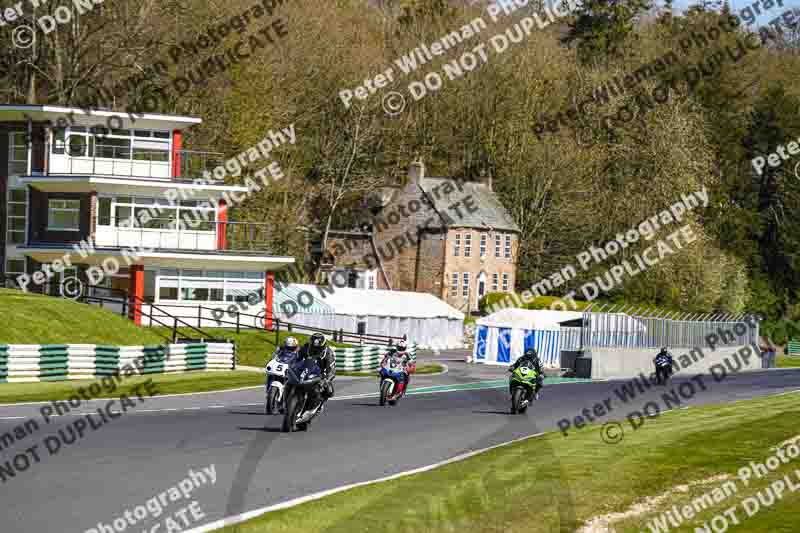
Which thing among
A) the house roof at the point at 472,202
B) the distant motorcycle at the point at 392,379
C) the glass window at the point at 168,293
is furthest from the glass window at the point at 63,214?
the house roof at the point at 472,202

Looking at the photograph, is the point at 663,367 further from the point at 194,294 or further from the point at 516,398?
the point at 194,294

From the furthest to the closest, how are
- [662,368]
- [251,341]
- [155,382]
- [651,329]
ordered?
[651,329], [251,341], [662,368], [155,382]

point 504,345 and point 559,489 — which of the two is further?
point 504,345

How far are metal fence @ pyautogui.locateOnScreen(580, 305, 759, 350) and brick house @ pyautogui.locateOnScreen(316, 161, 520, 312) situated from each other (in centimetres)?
2293

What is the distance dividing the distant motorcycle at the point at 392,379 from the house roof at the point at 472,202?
180ft

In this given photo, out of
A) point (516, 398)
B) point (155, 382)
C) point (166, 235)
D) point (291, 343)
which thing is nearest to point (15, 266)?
point (166, 235)

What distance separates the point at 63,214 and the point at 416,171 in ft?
115

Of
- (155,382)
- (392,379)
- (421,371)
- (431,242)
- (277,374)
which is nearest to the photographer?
(277,374)

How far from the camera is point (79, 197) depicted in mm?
54781

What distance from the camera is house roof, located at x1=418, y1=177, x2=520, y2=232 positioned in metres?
86.9

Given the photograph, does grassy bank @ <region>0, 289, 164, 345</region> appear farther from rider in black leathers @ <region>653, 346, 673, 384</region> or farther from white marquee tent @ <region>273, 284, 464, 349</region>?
white marquee tent @ <region>273, 284, 464, 349</region>

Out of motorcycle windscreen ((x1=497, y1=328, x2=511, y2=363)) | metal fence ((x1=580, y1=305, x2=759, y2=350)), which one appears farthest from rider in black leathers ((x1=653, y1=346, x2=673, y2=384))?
motorcycle windscreen ((x1=497, y1=328, x2=511, y2=363))

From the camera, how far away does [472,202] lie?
287 ft

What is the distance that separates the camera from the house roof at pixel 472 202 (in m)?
86.9
